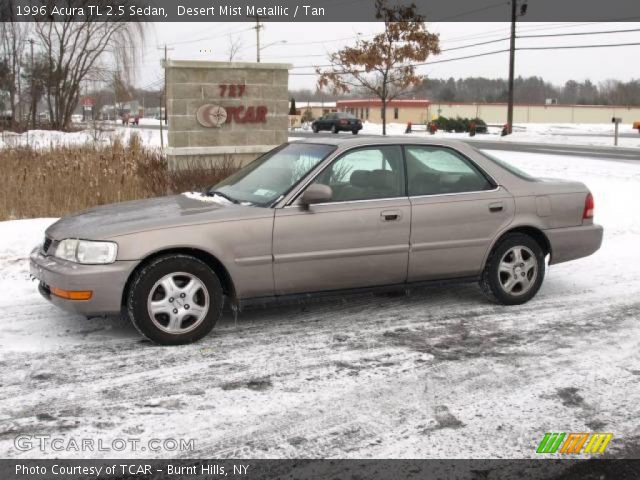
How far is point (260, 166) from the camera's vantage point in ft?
19.7

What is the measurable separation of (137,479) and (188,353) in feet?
5.43

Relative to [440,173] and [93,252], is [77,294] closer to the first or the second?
[93,252]

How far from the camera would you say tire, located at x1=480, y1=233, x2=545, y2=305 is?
229 inches

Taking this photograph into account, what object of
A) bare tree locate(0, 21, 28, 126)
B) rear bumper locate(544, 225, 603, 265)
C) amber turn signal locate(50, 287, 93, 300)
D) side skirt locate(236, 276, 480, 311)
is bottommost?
side skirt locate(236, 276, 480, 311)

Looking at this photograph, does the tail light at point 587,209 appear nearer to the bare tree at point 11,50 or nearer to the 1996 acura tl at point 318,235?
the 1996 acura tl at point 318,235

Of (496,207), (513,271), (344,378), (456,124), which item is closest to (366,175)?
(496,207)

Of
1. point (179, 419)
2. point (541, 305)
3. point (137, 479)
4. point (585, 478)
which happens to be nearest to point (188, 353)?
point (179, 419)

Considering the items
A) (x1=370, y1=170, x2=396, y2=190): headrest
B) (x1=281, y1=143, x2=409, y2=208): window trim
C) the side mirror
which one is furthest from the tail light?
the side mirror

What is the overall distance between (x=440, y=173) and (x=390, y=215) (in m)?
0.69

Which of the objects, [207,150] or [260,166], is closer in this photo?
[260,166]

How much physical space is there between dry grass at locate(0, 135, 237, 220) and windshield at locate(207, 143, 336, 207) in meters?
4.72

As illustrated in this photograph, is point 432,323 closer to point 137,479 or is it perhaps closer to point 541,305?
point 541,305

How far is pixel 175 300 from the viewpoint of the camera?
4766mm

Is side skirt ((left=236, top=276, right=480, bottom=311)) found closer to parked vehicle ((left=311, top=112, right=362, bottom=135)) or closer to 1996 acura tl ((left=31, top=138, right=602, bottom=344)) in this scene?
1996 acura tl ((left=31, top=138, right=602, bottom=344))
